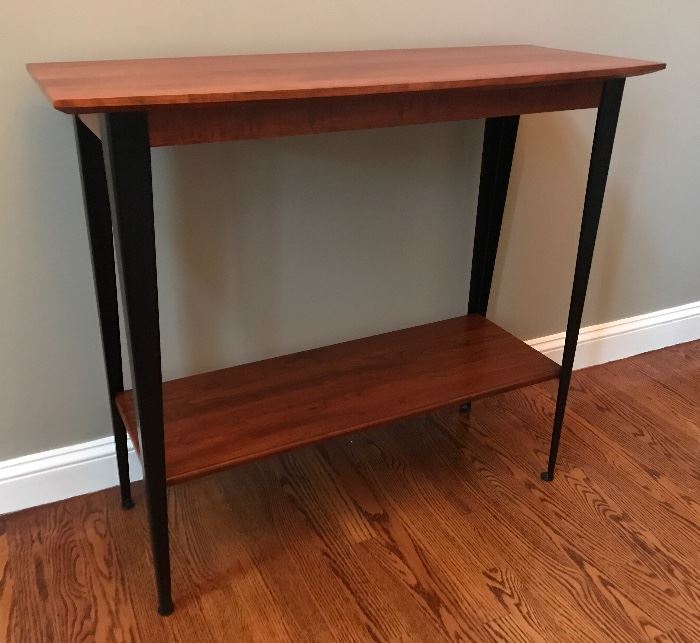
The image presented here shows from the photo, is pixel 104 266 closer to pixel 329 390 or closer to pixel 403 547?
pixel 329 390

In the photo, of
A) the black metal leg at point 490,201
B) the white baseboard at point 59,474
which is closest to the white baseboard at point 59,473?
the white baseboard at point 59,474

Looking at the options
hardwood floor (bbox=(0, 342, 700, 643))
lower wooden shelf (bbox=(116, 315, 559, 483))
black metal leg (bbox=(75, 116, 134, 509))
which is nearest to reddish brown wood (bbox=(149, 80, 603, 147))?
black metal leg (bbox=(75, 116, 134, 509))

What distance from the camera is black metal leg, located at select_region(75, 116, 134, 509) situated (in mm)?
1211

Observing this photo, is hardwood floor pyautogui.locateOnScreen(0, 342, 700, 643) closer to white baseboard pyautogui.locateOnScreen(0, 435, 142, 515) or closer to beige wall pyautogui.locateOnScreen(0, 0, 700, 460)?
white baseboard pyautogui.locateOnScreen(0, 435, 142, 515)

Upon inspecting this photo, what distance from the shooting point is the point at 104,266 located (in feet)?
4.33

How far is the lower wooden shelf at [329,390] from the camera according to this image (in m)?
1.32

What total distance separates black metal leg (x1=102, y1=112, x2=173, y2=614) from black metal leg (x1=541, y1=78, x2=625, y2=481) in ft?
2.73

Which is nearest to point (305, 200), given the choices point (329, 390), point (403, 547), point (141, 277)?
point (329, 390)

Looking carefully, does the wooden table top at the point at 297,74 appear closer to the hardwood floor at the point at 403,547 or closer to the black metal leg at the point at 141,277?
the black metal leg at the point at 141,277

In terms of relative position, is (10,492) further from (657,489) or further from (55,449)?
(657,489)

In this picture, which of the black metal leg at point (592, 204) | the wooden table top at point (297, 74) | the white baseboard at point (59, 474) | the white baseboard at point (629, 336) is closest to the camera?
the wooden table top at point (297, 74)

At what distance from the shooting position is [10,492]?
4.96 feet

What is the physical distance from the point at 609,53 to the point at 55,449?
1578 mm

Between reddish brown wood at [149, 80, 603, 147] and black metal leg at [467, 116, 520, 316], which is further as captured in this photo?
black metal leg at [467, 116, 520, 316]
